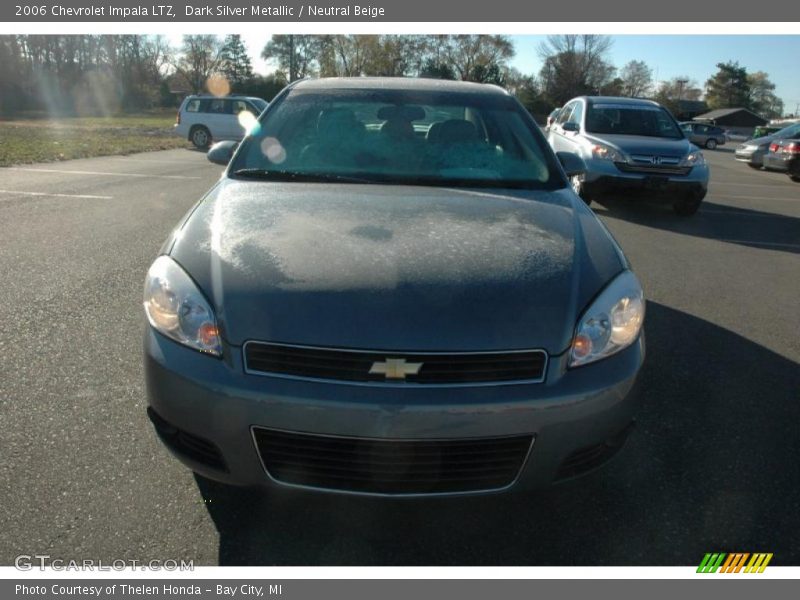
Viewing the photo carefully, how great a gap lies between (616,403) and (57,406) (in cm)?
242

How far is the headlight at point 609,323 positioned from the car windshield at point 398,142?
102 centimetres

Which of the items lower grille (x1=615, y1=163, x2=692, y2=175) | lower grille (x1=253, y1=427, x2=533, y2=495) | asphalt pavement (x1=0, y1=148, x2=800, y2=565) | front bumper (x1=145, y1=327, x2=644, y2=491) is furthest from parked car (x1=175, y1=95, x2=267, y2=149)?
lower grille (x1=253, y1=427, x2=533, y2=495)

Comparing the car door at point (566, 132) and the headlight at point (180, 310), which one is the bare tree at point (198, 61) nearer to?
the car door at point (566, 132)

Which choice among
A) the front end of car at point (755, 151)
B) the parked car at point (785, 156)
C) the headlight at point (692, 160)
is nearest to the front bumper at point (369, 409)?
the headlight at point (692, 160)

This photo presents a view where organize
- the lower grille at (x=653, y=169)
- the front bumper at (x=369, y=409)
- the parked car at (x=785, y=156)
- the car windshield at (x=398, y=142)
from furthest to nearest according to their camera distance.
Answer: the parked car at (x=785, y=156)
the lower grille at (x=653, y=169)
the car windshield at (x=398, y=142)
the front bumper at (x=369, y=409)

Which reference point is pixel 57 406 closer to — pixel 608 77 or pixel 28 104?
pixel 28 104

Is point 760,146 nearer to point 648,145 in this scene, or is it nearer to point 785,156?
point 785,156

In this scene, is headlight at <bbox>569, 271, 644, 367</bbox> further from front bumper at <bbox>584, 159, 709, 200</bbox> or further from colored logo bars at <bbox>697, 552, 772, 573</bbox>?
front bumper at <bbox>584, 159, 709, 200</bbox>

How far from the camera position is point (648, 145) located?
28.5 feet

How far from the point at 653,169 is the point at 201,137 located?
50.0ft

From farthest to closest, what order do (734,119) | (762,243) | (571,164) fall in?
(734,119) → (762,243) → (571,164)

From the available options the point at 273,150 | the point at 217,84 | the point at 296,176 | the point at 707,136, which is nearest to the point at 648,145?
the point at 273,150

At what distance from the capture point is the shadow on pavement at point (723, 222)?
25.4 feet

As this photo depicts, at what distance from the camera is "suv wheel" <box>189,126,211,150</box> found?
1991cm
